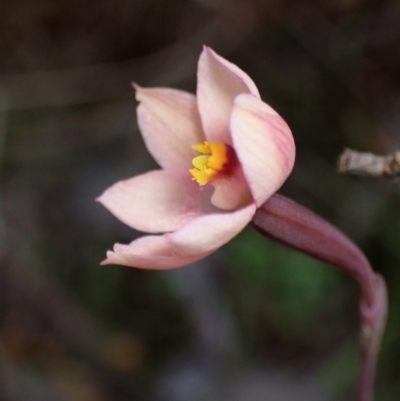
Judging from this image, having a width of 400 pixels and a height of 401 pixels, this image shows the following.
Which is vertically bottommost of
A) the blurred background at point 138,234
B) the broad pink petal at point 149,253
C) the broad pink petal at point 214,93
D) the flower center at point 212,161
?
the blurred background at point 138,234

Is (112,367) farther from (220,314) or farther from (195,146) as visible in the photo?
(195,146)

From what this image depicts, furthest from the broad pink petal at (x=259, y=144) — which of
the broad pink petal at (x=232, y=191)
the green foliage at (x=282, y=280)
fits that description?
the green foliage at (x=282, y=280)

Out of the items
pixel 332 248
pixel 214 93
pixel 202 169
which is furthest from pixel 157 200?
pixel 332 248

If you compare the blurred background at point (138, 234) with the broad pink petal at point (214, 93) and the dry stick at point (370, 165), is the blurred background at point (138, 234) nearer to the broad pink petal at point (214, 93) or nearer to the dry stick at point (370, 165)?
the dry stick at point (370, 165)

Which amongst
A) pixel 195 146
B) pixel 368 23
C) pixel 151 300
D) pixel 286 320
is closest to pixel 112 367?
pixel 151 300

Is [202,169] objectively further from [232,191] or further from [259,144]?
[259,144]

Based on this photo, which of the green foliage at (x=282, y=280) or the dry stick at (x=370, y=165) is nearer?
the dry stick at (x=370, y=165)

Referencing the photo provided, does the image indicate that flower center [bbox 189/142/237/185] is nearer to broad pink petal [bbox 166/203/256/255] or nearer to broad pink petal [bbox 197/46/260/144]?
broad pink petal [bbox 197/46/260/144]
